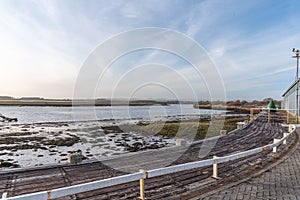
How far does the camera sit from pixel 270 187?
477cm

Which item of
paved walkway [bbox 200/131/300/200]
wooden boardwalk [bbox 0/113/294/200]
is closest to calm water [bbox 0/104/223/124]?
wooden boardwalk [bbox 0/113/294/200]

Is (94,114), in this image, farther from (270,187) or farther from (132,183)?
(270,187)

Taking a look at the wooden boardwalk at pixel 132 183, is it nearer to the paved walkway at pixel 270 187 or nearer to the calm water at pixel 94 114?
the paved walkway at pixel 270 187

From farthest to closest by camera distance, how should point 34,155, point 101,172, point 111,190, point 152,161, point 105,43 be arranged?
point 34,155 → point 105,43 → point 152,161 → point 101,172 → point 111,190

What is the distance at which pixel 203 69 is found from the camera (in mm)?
10406

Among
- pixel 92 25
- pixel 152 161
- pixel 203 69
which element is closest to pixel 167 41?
pixel 203 69

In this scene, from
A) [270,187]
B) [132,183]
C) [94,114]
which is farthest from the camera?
[94,114]

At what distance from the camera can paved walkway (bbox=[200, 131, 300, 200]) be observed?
431cm

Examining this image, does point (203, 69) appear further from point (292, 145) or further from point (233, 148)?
point (292, 145)

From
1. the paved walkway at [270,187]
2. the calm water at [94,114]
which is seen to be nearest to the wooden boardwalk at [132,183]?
the paved walkway at [270,187]

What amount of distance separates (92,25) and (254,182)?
10995 mm

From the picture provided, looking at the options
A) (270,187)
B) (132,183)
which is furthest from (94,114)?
(270,187)

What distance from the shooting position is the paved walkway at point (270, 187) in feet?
14.1

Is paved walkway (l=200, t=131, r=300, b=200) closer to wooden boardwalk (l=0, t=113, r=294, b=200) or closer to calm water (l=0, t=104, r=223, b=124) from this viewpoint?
wooden boardwalk (l=0, t=113, r=294, b=200)
